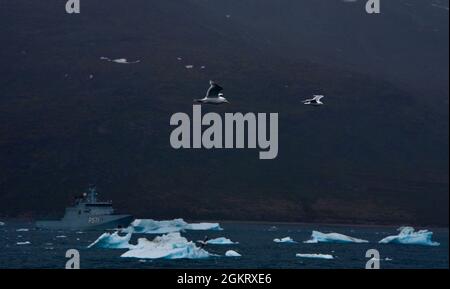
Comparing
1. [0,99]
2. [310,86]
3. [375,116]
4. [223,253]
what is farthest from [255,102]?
[223,253]

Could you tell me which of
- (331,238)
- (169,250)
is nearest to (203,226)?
(331,238)

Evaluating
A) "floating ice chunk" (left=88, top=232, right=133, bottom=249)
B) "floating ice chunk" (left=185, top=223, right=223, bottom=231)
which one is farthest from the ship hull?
"floating ice chunk" (left=88, top=232, right=133, bottom=249)

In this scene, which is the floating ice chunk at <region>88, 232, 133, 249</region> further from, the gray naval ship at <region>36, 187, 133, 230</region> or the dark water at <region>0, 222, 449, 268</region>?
the gray naval ship at <region>36, 187, 133, 230</region>

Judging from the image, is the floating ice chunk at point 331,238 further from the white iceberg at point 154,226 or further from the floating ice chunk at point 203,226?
the floating ice chunk at point 203,226

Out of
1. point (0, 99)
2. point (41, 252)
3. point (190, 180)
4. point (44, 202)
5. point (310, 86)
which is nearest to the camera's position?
point (41, 252)
